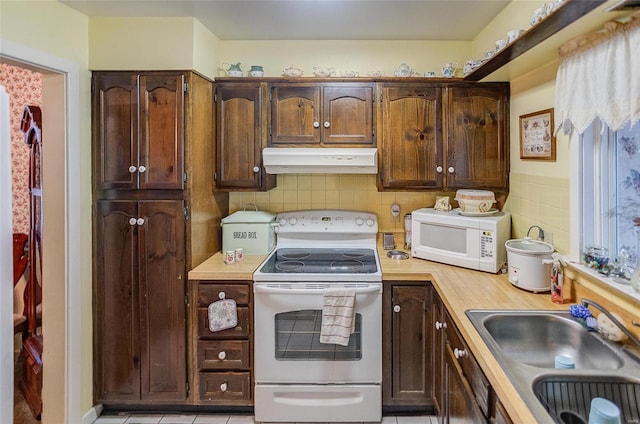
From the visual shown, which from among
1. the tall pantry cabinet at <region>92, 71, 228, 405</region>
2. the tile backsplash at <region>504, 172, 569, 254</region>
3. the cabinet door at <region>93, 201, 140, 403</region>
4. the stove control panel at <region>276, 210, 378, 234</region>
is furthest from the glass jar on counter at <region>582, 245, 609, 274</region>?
the cabinet door at <region>93, 201, 140, 403</region>

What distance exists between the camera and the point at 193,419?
7.84ft

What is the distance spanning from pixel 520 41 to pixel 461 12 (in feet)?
2.43

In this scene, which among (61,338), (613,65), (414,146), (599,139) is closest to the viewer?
(613,65)

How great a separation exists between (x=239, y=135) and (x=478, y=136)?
1583 millimetres

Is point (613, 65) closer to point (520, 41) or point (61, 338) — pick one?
point (520, 41)

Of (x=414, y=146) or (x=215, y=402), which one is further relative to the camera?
(x=414, y=146)

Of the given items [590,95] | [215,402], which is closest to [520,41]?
[590,95]

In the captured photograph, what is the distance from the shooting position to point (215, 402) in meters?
2.35

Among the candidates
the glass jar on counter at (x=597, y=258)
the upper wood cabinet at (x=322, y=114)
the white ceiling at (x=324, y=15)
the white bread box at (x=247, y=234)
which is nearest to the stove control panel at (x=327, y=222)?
the white bread box at (x=247, y=234)

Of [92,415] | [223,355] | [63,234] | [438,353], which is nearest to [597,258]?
[438,353]

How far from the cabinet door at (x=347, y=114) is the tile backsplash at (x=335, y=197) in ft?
1.31

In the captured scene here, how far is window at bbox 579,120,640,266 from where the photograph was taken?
5.08ft

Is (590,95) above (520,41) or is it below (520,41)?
below

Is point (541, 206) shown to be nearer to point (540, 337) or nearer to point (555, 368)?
point (540, 337)
